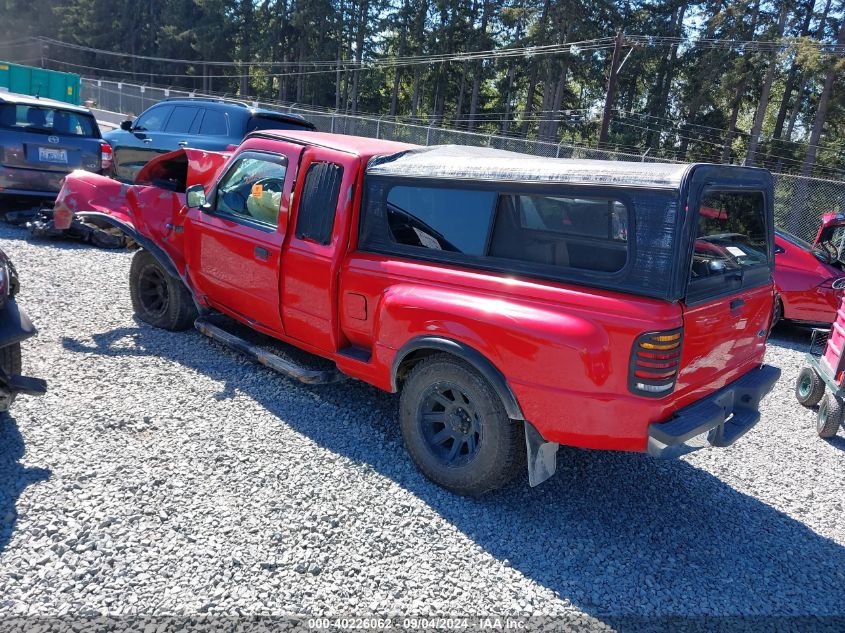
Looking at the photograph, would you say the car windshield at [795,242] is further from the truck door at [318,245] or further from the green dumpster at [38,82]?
the green dumpster at [38,82]

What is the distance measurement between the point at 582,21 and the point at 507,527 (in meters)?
37.2

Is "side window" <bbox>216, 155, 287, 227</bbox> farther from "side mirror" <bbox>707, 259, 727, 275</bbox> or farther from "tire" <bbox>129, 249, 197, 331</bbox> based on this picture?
"side mirror" <bbox>707, 259, 727, 275</bbox>

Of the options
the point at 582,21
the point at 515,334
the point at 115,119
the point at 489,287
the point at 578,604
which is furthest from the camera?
the point at 582,21

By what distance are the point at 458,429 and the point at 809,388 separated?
3974mm

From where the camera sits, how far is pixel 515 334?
3.05m

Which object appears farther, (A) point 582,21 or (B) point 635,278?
(A) point 582,21

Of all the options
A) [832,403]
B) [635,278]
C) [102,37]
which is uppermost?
[102,37]

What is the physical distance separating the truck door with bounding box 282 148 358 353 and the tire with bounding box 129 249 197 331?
1.51 meters

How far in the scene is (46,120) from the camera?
8688 millimetres

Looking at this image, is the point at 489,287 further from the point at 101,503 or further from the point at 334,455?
the point at 101,503

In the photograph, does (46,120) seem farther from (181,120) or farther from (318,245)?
(318,245)

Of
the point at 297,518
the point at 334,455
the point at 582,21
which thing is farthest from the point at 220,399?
the point at 582,21

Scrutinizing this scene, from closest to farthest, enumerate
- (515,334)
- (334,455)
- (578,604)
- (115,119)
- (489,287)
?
(578,604) → (515,334) → (489,287) → (334,455) → (115,119)

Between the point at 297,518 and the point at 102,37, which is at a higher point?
the point at 102,37
